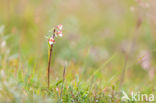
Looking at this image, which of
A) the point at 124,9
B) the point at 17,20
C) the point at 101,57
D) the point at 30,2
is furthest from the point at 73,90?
the point at 124,9

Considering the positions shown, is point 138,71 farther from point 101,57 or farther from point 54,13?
point 54,13

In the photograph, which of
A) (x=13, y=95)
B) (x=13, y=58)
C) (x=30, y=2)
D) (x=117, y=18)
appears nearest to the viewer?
(x=13, y=95)

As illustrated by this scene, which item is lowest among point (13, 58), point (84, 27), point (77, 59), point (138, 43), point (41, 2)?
point (13, 58)

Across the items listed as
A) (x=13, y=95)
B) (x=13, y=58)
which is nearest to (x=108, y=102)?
(x=13, y=95)

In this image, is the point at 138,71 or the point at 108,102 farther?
Answer: the point at 138,71

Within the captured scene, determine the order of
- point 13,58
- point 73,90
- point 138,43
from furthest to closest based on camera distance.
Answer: point 138,43
point 13,58
point 73,90

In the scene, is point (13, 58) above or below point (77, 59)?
below
